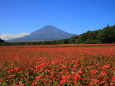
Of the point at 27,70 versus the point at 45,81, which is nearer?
the point at 45,81

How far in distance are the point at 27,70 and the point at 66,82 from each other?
9.26 feet

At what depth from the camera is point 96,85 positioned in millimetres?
4426

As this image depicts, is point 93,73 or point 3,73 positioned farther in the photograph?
point 3,73

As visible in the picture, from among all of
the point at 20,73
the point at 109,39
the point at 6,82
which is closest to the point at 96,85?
the point at 6,82

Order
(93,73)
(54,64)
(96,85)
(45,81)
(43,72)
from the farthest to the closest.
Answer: (54,64), (43,72), (93,73), (45,81), (96,85)

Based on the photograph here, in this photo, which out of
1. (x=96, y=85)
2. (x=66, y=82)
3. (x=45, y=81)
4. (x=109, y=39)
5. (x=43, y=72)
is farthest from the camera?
(x=109, y=39)

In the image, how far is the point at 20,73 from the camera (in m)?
6.94

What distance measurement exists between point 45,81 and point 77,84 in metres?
1.11

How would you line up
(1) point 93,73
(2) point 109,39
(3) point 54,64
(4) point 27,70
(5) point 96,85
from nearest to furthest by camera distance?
(5) point 96,85 → (1) point 93,73 → (4) point 27,70 → (3) point 54,64 → (2) point 109,39

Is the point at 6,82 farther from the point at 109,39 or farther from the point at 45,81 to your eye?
the point at 109,39

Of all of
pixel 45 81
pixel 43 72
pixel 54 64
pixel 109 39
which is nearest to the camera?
pixel 45 81

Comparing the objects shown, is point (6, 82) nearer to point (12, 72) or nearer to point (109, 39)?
point (12, 72)

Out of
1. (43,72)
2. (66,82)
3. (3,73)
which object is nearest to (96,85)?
(66,82)

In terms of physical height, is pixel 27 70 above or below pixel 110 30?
below
